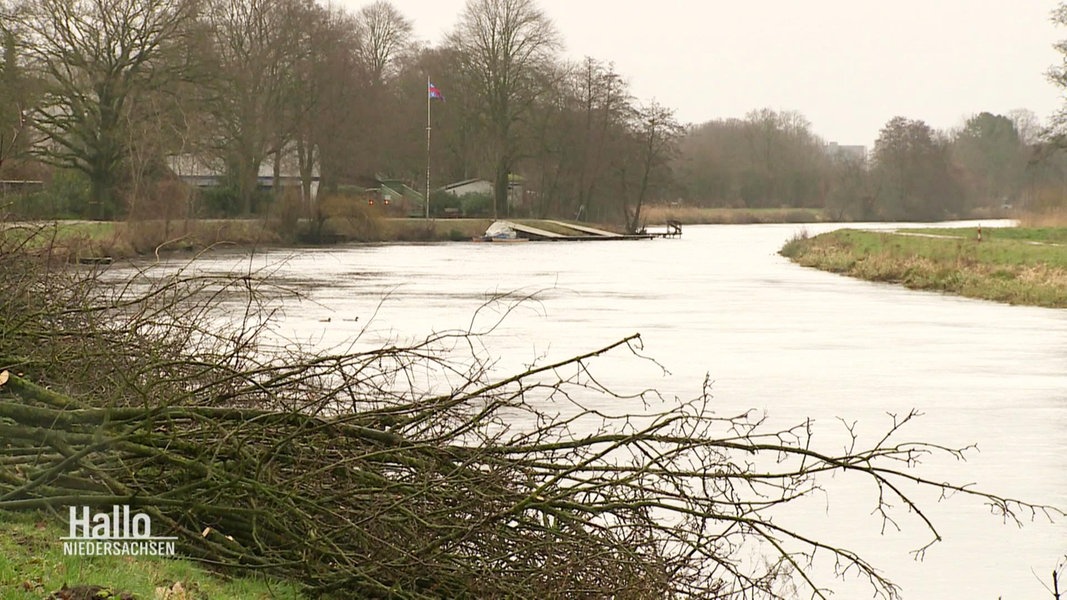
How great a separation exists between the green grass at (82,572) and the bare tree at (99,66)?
137 feet

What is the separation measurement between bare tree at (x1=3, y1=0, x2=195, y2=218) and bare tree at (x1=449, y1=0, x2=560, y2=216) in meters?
25.5

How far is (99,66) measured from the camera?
4728 cm

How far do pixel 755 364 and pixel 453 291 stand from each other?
505 inches

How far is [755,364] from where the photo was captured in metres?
16.6

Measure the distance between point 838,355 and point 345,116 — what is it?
4809 cm

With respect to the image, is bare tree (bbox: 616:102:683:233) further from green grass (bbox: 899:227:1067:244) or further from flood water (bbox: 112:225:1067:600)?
flood water (bbox: 112:225:1067:600)

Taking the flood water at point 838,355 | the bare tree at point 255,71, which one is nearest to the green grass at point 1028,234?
the flood water at point 838,355

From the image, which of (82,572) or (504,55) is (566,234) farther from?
(82,572)

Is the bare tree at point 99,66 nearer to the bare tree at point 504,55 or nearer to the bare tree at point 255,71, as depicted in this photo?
the bare tree at point 255,71

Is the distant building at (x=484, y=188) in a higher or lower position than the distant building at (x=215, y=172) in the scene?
lower

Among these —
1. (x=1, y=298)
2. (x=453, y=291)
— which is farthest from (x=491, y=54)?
(x=1, y=298)

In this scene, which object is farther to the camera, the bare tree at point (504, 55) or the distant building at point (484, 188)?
the distant building at point (484, 188)

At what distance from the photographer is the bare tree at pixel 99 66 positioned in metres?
45.6

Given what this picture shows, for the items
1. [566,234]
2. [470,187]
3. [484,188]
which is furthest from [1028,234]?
[484,188]
